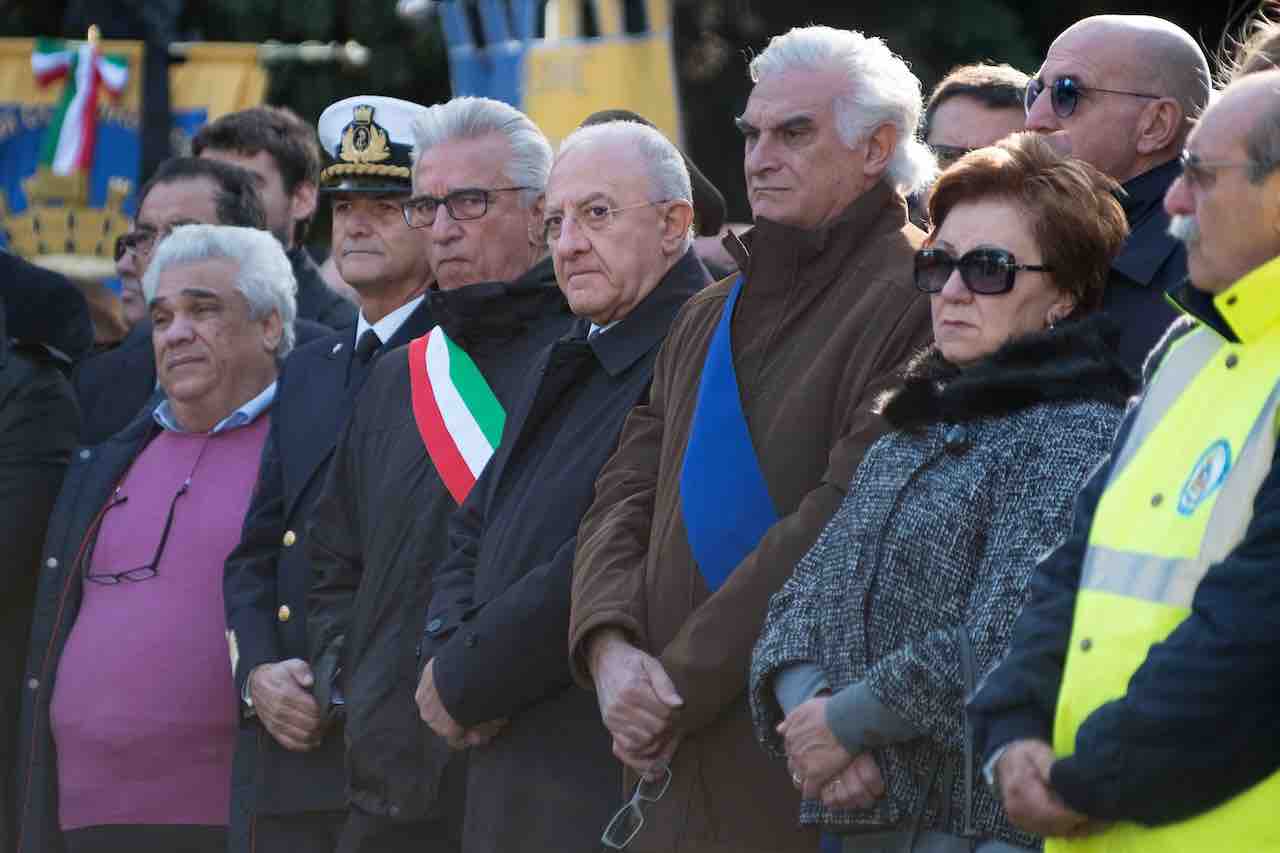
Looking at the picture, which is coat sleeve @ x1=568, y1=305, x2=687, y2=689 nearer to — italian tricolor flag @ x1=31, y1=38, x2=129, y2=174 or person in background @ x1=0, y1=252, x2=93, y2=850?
person in background @ x1=0, y1=252, x2=93, y2=850

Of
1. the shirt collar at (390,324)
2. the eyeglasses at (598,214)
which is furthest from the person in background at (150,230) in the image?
the eyeglasses at (598,214)

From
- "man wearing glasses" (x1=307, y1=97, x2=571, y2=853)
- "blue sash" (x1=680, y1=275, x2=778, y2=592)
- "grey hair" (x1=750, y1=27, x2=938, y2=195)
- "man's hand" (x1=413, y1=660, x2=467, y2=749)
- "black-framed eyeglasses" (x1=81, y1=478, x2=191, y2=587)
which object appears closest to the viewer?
"blue sash" (x1=680, y1=275, x2=778, y2=592)

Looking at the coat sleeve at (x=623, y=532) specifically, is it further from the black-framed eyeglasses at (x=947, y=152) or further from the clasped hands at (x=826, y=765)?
the black-framed eyeglasses at (x=947, y=152)

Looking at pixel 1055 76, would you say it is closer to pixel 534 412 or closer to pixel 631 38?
pixel 534 412

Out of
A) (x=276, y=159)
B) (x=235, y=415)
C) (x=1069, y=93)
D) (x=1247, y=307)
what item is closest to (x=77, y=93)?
(x=276, y=159)

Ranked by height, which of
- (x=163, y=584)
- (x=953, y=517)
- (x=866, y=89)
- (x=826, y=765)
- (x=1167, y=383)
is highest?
(x=866, y=89)

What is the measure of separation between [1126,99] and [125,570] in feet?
10.1

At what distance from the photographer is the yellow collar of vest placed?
3453mm

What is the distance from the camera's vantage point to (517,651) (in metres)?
5.03

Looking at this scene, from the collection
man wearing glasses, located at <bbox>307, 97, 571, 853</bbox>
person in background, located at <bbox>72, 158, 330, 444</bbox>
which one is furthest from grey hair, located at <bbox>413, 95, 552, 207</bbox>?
person in background, located at <bbox>72, 158, 330, 444</bbox>

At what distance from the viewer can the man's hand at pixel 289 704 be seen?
5879 millimetres

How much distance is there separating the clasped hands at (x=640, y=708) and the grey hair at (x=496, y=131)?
1.90 metres

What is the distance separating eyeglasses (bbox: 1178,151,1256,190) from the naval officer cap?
136 inches

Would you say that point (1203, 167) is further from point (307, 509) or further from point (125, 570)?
point (125, 570)
